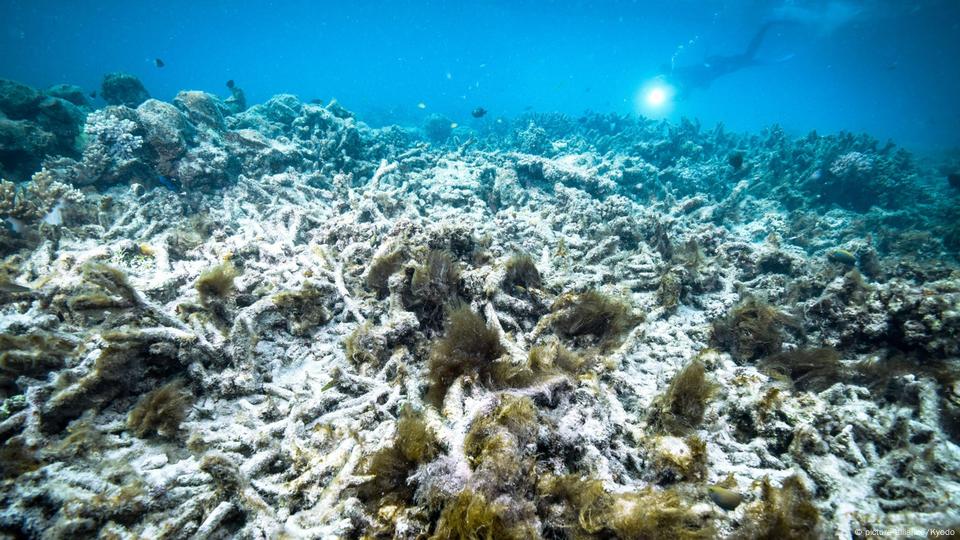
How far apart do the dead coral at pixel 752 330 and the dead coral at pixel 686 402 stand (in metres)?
1.73

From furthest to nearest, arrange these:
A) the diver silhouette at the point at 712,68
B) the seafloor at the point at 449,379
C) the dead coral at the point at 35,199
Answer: the diver silhouette at the point at 712,68, the dead coral at the point at 35,199, the seafloor at the point at 449,379

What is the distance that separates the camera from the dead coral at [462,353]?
120 inches

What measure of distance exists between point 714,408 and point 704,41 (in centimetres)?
7257

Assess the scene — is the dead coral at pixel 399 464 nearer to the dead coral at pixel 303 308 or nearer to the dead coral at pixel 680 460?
the dead coral at pixel 680 460

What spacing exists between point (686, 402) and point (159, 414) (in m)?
4.24

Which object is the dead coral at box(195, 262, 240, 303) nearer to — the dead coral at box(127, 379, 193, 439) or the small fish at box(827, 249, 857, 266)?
the dead coral at box(127, 379, 193, 439)

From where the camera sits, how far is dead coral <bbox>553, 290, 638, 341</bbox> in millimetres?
4141

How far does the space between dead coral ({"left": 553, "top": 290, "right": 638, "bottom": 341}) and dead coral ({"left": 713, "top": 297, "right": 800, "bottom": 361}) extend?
1.41m

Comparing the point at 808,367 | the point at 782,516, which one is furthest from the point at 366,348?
the point at 808,367

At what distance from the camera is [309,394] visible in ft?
11.1

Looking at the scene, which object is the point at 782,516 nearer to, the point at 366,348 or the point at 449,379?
the point at 449,379

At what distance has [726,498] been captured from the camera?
2230mm

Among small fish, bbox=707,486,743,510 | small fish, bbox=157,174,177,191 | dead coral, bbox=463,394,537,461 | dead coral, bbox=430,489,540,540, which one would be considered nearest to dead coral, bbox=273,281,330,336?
dead coral, bbox=463,394,537,461

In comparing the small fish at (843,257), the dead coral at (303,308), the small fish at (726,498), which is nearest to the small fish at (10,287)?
the dead coral at (303,308)
